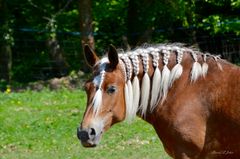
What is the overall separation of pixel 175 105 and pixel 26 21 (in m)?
15.8

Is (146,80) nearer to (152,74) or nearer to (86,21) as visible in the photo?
(152,74)

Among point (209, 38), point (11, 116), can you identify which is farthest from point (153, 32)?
point (11, 116)

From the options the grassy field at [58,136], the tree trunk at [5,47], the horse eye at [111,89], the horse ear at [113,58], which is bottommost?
the grassy field at [58,136]

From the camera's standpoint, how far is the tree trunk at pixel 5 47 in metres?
17.5

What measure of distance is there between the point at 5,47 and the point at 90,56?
13.6 metres

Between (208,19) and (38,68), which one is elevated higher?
(208,19)

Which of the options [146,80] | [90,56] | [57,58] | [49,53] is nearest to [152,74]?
[146,80]

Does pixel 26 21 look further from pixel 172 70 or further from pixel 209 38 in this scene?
pixel 172 70

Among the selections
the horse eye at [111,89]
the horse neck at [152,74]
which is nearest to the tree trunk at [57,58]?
the horse neck at [152,74]

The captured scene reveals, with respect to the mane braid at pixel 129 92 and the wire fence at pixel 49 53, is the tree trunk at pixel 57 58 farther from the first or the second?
the mane braid at pixel 129 92

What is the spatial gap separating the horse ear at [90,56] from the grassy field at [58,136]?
2918mm

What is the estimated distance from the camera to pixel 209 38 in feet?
56.2

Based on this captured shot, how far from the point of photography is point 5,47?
59.2 ft

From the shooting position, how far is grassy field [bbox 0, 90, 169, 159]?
7953 mm
